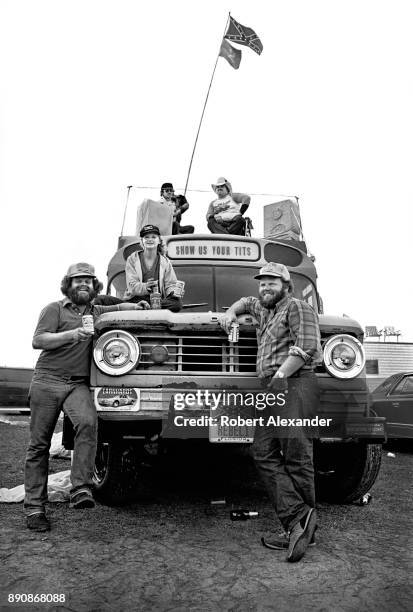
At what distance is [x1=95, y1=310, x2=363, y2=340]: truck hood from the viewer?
446cm

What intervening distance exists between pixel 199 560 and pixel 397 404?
812cm

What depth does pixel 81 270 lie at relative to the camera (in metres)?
4.54

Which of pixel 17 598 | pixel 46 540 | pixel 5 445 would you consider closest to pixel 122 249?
pixel 46 540

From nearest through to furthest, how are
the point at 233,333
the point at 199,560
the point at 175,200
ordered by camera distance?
the point at 199,560 → the point at 233,333 → the point at 175,200

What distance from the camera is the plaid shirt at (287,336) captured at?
12.7 feet

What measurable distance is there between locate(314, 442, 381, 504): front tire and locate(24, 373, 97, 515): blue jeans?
190 centimetres

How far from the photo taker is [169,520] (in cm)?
461

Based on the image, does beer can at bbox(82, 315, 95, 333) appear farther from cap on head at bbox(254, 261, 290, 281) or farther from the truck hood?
cap on head at bbox(254, 261, 290, 281)

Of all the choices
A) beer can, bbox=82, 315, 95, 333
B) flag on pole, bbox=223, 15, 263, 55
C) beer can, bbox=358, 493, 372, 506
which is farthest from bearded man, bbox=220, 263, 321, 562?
flag on pole, bbox=223, 15, 263, 55

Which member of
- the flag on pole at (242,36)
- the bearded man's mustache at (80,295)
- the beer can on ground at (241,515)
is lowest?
the beer can on ground at (241,515)

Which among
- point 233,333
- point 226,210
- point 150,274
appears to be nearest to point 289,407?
point 233,333

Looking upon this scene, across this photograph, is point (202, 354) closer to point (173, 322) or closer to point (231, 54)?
point (173, 322)

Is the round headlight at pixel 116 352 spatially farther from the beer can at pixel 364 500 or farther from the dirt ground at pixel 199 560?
the beer can at pixel 364 500

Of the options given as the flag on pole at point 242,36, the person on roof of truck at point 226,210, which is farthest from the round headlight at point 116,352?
the flag on pole at point 242,36
